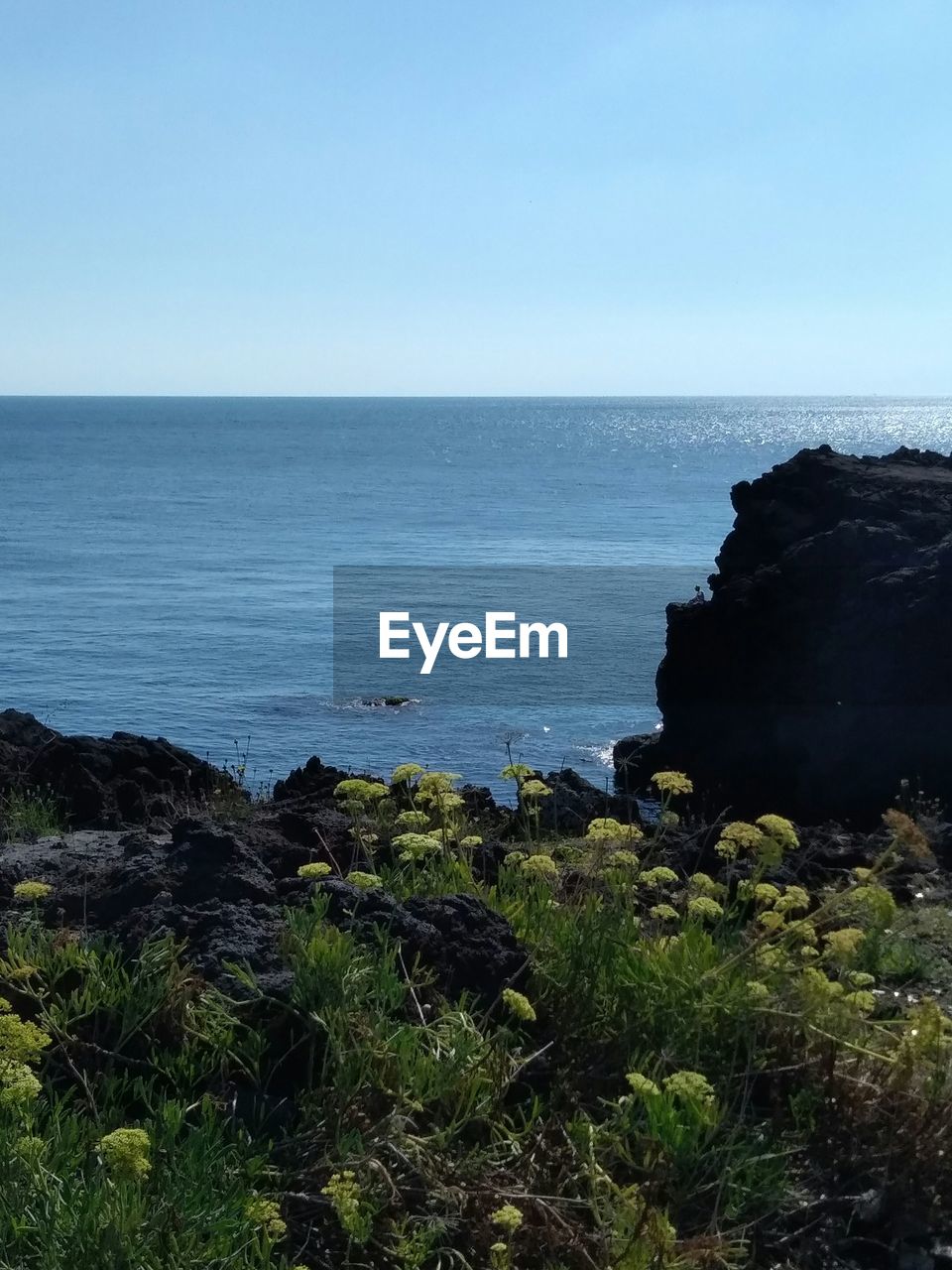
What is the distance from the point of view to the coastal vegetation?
4.11 metres

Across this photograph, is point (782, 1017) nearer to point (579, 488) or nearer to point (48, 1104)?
point (48, 1104)

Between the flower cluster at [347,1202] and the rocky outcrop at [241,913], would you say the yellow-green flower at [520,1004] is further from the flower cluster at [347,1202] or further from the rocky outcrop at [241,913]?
the flower cluster at [347,1202]

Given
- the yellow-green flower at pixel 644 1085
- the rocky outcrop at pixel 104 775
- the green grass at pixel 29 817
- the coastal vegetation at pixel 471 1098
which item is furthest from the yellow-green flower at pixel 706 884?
the rocky outcrop at pixel 104 775

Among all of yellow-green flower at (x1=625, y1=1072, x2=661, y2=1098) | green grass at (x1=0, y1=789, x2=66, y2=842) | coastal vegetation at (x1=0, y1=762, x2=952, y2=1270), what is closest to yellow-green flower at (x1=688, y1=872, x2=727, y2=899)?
coastal vegetation at (x1=0, y1=762, x2=952, y2=1270)

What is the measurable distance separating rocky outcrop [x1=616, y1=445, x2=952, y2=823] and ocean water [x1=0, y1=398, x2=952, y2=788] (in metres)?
4.03

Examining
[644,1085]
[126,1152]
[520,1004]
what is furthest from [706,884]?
[126,1152]

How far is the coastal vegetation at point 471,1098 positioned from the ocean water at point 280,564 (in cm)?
761

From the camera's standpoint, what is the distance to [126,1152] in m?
3.79

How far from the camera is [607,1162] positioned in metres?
4.64

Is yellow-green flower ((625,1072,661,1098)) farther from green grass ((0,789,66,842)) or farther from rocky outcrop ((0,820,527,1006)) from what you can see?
green grass ((0,789,66,842))

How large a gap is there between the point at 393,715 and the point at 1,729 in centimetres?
1215

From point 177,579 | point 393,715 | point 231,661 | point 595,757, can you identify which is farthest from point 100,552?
point 595,757

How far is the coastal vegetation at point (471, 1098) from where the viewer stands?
4105mm

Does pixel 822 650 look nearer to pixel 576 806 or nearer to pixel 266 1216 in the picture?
pixel 576 806
